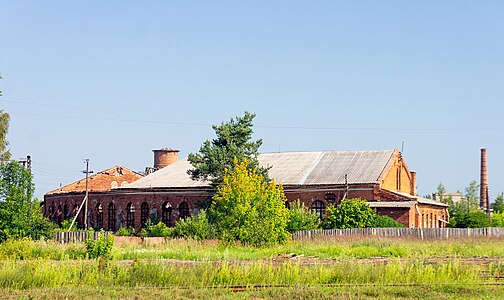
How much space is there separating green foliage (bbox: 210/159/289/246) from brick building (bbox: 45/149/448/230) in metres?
9.92

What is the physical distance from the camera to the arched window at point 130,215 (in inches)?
2108

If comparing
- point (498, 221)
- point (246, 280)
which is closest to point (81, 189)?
Result: point (498, 221)

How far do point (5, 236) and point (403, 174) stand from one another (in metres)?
28.9

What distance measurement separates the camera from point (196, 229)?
36500 millimetres

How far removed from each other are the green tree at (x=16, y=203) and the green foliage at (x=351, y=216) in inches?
597

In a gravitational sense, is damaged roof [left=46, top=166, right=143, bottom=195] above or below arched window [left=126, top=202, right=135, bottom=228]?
above

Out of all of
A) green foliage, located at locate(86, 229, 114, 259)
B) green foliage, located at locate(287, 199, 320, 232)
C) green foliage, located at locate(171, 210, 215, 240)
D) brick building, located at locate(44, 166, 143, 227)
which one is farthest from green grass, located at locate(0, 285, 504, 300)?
brick building, located at locate(44, 166, 143, 227)

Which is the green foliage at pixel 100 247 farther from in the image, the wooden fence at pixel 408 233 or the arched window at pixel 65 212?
the arched window at pixel 65 212

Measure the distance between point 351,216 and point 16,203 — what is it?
55.7 feet

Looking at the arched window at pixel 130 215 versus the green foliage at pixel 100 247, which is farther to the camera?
the arched window at pixel 130 215

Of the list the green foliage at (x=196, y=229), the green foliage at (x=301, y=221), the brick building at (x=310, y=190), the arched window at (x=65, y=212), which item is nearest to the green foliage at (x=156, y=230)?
the brick building at (x=310, y=190)

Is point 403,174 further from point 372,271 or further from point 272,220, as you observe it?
point 372,271

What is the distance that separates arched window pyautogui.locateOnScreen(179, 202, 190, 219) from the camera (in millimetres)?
50750

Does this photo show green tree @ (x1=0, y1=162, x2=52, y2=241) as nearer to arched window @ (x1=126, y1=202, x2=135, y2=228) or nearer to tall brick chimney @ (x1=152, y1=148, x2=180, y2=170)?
arched window @ (x1=126, y1=202, x2=135, y2=228)
